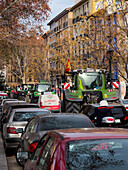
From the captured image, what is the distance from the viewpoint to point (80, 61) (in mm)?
46062

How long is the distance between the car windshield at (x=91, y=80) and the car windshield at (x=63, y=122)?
47.4 ft

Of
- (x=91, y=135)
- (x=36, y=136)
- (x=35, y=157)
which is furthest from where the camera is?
(x=36, y=136)

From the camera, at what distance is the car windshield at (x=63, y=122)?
946cm

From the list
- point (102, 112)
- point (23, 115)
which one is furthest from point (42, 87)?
point (23, 115)

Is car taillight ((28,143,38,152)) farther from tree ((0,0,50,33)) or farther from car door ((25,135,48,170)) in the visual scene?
tree ((0,0,50,33))

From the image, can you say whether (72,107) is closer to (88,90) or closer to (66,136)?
(88,90)

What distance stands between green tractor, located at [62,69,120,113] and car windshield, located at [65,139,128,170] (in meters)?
19.0

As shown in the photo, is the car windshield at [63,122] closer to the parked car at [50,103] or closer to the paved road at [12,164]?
the paved road at [12,164]

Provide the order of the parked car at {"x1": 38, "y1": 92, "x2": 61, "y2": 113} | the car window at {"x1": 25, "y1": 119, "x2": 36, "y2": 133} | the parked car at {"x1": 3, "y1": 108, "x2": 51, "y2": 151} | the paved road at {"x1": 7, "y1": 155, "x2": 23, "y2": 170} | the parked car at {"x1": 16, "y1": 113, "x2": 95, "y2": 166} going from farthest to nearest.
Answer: the parked car at {"x1": 38, "y1": 92, "x2": 61, "y2": 113} < the parked car at {"x1": 3, "y1": 108, "x2": 51, "y2": 151} < the paved road at {"x1": 7, "y1": 155, "x2": 23, "y2": 170} < the car window at {"x1": 25, "y1": 119, "x2": 36, "y2": 133} < the parked car at {"x1": 16, "y1": 113, "x2": 95, "y2": 166}

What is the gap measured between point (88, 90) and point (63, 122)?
1450 cm

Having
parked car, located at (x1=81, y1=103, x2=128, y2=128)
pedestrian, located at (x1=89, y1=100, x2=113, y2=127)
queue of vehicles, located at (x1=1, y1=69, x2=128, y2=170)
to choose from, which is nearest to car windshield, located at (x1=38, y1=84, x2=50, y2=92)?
queue of vehicles, located at (x1=1, y1=69, x2=128, y2=170)

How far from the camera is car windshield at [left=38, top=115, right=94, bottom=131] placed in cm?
946

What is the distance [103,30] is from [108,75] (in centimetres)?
1177

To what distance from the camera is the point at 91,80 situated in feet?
80.0
